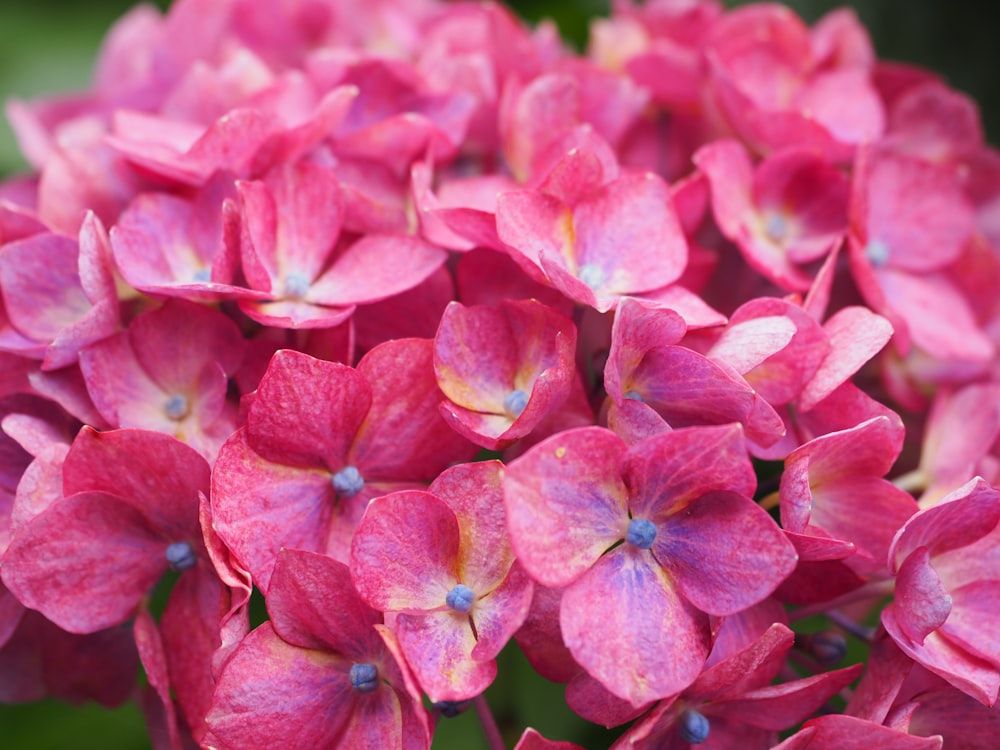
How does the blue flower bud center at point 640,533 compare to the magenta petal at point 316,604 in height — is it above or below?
above

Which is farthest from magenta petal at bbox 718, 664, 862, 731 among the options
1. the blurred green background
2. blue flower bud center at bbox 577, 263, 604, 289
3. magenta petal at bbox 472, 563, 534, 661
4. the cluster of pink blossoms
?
the blurred green background

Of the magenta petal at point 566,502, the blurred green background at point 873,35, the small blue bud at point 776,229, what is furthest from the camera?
the blurred green background at point 873,35

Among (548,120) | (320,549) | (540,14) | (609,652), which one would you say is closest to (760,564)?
(609,652)

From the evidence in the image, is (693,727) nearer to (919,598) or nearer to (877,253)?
(919,598)

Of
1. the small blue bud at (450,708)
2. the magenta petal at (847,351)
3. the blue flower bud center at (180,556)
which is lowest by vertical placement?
the small blue bud at (450,708)

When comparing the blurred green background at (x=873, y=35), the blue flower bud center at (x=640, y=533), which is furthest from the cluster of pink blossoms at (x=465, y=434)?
the blurred green background at (x=873, y=35)

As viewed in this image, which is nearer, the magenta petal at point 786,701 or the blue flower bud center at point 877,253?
the magenta petal at point 786,701

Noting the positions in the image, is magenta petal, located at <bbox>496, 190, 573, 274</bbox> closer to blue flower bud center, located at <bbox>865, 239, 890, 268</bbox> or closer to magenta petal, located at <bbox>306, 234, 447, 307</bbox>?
magenta petal, located at <bbox>306, 234, 447, 307</bbox>

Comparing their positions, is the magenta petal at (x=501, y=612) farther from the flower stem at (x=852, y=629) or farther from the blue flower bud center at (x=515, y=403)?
the flower stem at (x=852, y=629)

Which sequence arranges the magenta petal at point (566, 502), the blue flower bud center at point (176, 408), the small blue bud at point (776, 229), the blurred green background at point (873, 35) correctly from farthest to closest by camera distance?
the blurred green background at point (873, 35)
the small blue bud at point (776, 229)
the blue flower bud center at point (176, 408)
the magenta petal at point (566, 502)
